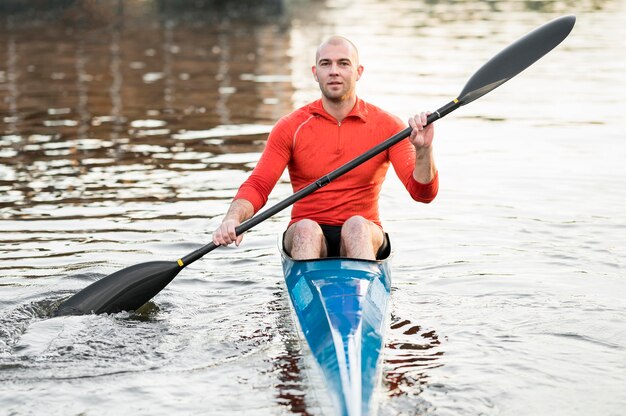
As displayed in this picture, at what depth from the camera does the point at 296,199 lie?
691cm

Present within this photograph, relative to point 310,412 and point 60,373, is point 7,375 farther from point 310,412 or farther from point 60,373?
point 310,412

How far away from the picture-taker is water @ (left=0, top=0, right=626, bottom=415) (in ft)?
19.0

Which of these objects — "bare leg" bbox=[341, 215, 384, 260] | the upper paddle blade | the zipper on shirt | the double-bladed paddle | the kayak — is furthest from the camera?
the upper paddle blade

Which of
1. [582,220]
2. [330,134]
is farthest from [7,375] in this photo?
[582,220]

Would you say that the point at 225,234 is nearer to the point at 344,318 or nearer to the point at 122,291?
the point at 122,291

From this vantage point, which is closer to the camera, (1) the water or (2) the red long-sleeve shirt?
(1) the water

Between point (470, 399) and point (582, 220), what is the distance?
13.9ft

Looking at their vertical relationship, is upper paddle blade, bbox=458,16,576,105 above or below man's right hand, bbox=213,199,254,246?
above

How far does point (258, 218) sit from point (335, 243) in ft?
1.78

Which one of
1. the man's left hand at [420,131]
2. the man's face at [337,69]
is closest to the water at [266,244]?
the man's left hand at [420,131]

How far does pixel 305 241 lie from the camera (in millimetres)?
Result: 6742

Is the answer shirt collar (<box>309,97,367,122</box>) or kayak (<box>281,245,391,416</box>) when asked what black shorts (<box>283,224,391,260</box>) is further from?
shirt collar (<box>309,97,367,122</box>)

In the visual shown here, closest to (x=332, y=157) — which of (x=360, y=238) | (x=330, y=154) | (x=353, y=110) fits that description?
(x=330, y=154)

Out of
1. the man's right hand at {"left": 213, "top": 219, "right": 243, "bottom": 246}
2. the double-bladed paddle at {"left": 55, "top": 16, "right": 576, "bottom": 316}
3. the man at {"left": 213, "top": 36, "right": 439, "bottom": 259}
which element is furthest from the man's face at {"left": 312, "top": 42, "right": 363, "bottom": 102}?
the man's right hand at {"left": 213, "top": 219, "right": 243, "bottom": 246}
